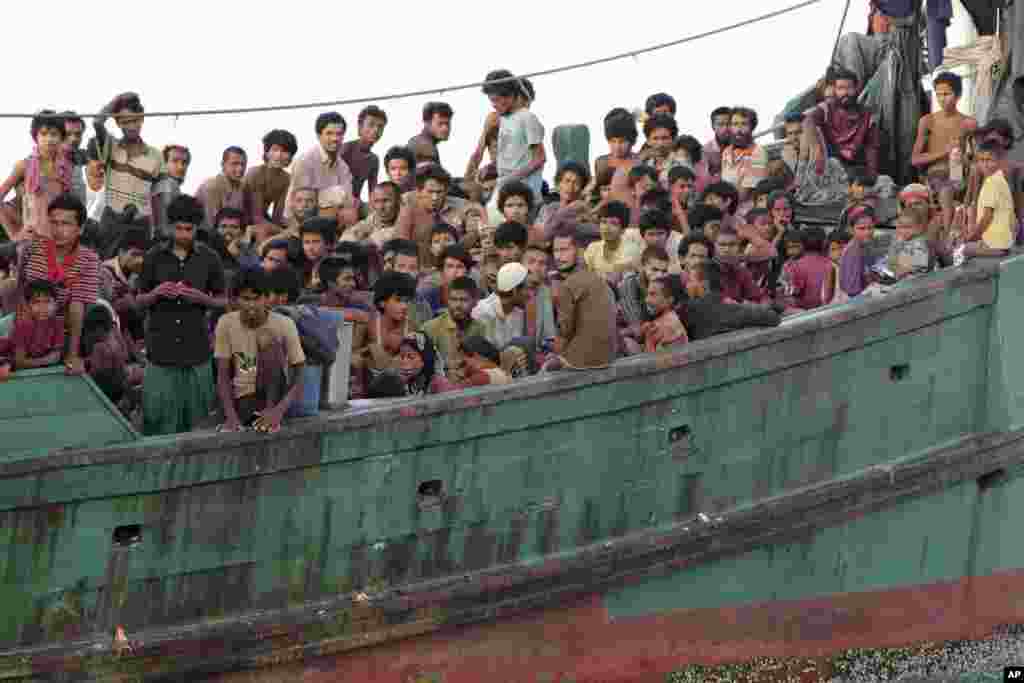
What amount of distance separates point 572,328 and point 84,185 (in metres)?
3.58

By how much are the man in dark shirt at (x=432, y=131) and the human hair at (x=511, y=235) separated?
2.38 meters

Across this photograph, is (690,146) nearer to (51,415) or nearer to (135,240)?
(135,240)

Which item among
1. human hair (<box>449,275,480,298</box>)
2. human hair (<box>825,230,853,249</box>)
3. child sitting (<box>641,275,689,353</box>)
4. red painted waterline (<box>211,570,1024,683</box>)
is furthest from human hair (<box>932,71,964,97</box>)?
human hair (<box>449,275,480,298</box>)

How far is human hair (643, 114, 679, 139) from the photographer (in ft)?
49.0

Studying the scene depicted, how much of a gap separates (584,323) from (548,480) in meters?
0.80

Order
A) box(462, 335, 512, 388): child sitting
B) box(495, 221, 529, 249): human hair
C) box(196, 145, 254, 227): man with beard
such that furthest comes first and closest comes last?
box(196, 145, 254, 227): man with beard
box(495, 221, 529, 249): human hair
box(462, 335, 512, 388): child sitting

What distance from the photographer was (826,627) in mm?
12883

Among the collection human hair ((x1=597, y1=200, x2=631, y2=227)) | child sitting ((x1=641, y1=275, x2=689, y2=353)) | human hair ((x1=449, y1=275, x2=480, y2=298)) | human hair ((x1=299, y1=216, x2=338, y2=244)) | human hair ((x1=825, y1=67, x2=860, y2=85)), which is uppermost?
human hair ((x1=825, y1=67, x2=860, y2=85))

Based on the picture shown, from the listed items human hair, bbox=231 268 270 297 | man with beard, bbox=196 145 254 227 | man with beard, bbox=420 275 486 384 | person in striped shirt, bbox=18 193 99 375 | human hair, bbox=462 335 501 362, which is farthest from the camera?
man with beard, bbox=196 145 254 227

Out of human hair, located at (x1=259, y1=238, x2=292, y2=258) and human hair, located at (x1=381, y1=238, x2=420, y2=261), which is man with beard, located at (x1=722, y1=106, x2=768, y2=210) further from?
human hair, located at (x1=259, y1=238, x2=292, y2=258)

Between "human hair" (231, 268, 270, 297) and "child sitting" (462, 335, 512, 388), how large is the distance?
1416mm

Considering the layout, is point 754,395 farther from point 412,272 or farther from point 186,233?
point 186,233

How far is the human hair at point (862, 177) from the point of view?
14945mm

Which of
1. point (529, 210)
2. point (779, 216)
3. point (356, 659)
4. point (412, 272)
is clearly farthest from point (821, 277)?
point (356, 659)
